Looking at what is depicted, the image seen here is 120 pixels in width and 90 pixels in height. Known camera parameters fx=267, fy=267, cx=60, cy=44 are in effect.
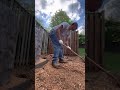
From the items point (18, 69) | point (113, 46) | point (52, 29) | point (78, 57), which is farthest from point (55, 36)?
point (113, 46)

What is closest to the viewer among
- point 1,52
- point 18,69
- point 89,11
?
point 1,52

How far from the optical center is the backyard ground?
4023mm

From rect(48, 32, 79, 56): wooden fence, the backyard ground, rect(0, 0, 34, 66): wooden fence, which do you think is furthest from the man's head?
rect(0, 0, 34, 66): wooden fence

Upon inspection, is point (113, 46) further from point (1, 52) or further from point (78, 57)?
point (1, 52)

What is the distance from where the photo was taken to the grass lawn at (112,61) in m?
4.50

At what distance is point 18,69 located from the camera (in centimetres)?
392

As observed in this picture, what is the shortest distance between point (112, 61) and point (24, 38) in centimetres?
151

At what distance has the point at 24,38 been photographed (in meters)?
4.08

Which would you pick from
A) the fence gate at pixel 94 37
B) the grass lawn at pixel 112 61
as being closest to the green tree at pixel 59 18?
the fence gate at pixel 94 37

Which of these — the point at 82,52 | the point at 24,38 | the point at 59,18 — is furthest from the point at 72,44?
the point at 24,38

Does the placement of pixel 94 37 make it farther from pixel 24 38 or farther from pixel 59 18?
pixel 24 38

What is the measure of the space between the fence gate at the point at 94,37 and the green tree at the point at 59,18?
0.49 metres

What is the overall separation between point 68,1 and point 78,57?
2.86 ft

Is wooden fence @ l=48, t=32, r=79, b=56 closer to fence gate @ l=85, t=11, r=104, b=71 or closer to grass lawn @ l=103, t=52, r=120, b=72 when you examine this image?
fence gate @ l=85, t=11, r=104, b=71
